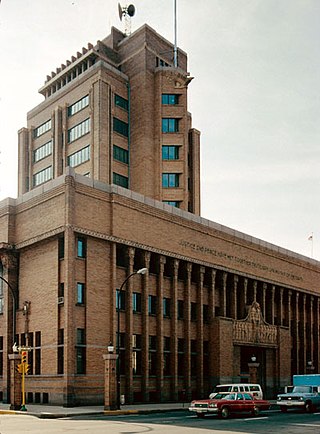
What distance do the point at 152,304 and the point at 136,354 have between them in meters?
4.71

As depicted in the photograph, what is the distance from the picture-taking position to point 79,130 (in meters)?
77.7

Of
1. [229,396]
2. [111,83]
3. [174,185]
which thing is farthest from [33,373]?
[111,83]

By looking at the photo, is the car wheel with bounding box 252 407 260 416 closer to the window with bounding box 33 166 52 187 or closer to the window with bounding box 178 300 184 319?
the window with bounding box 178 300 184 319

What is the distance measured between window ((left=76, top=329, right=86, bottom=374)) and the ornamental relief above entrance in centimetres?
1899

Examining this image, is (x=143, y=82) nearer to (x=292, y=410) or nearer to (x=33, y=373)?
(x=33, y=373)

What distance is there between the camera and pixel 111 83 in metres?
76.1

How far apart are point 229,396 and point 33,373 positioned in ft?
62.4

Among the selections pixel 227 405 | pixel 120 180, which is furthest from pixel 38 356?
pixel 120 180

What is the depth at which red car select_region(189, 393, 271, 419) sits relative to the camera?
35969 mm

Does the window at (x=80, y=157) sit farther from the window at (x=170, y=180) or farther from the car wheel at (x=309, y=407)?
the car wheel at (x=309, y=407)

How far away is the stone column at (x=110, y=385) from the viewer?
4228cm

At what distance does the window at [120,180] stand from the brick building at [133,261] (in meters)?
0.21

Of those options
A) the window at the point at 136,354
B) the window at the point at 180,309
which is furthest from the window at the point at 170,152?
the window at the point at 136,354

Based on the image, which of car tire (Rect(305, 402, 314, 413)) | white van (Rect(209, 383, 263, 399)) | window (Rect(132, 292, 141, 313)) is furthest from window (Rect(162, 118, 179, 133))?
car tire (Rect(305, 402, 314, 413))
